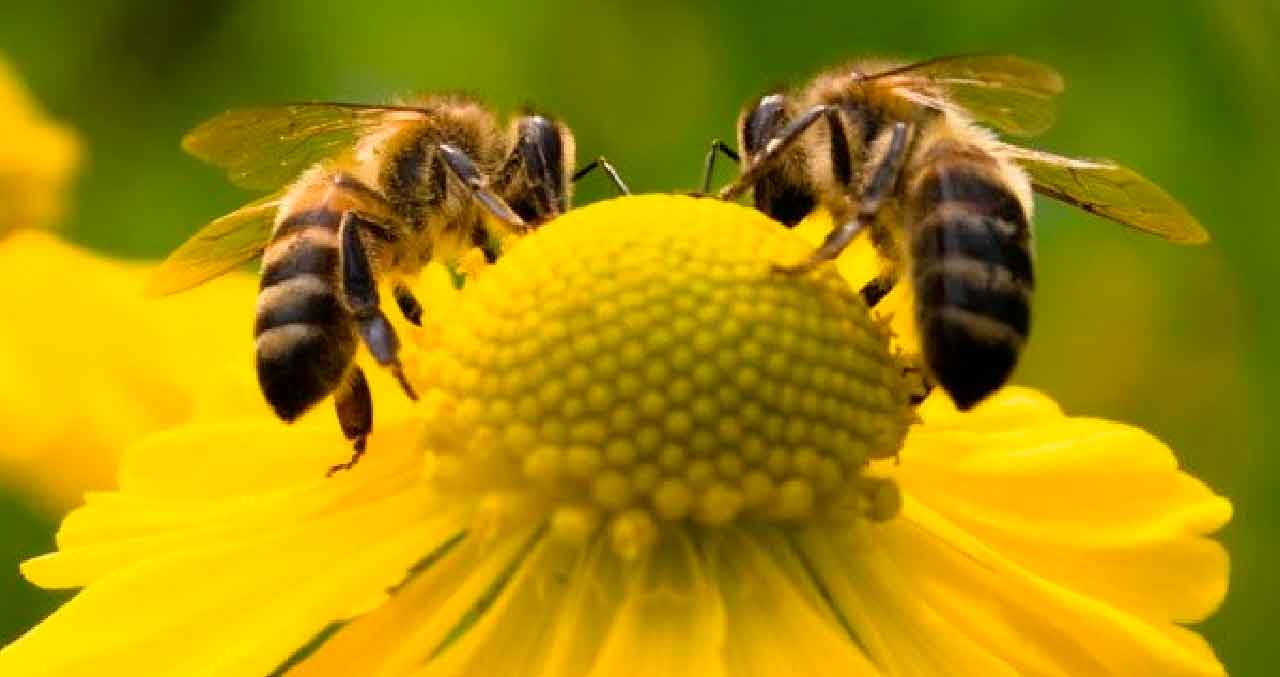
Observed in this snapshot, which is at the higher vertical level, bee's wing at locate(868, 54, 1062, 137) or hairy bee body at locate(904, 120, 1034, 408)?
bee's wing at locate(868, 54, 1062, 137)

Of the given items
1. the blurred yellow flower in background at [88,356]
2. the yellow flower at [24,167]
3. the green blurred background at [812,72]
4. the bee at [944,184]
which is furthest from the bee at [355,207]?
the yellow flower at [24,167]

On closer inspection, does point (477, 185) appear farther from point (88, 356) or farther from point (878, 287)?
point (88, 356)

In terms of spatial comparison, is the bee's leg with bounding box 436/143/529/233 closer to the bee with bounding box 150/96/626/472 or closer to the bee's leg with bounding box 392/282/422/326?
the bee with bounding box 150/96/626/472

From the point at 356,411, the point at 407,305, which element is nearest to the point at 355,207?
the point at 407,305

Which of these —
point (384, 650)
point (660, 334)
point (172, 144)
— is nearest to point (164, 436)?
point (384, 650)

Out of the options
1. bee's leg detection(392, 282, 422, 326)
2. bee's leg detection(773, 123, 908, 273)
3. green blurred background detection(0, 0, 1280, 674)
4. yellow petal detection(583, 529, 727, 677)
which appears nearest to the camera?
yellow petal detection(583, 529, 727, 677)

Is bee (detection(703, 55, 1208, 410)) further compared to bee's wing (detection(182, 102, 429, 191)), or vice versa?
bee's wing (detection(182, 102, 429, 191))

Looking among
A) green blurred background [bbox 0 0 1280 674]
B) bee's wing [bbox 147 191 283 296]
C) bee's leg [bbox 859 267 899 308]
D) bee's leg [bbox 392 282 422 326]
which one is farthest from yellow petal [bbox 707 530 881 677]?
green blurred background [bbox 0 0 1280 674]
